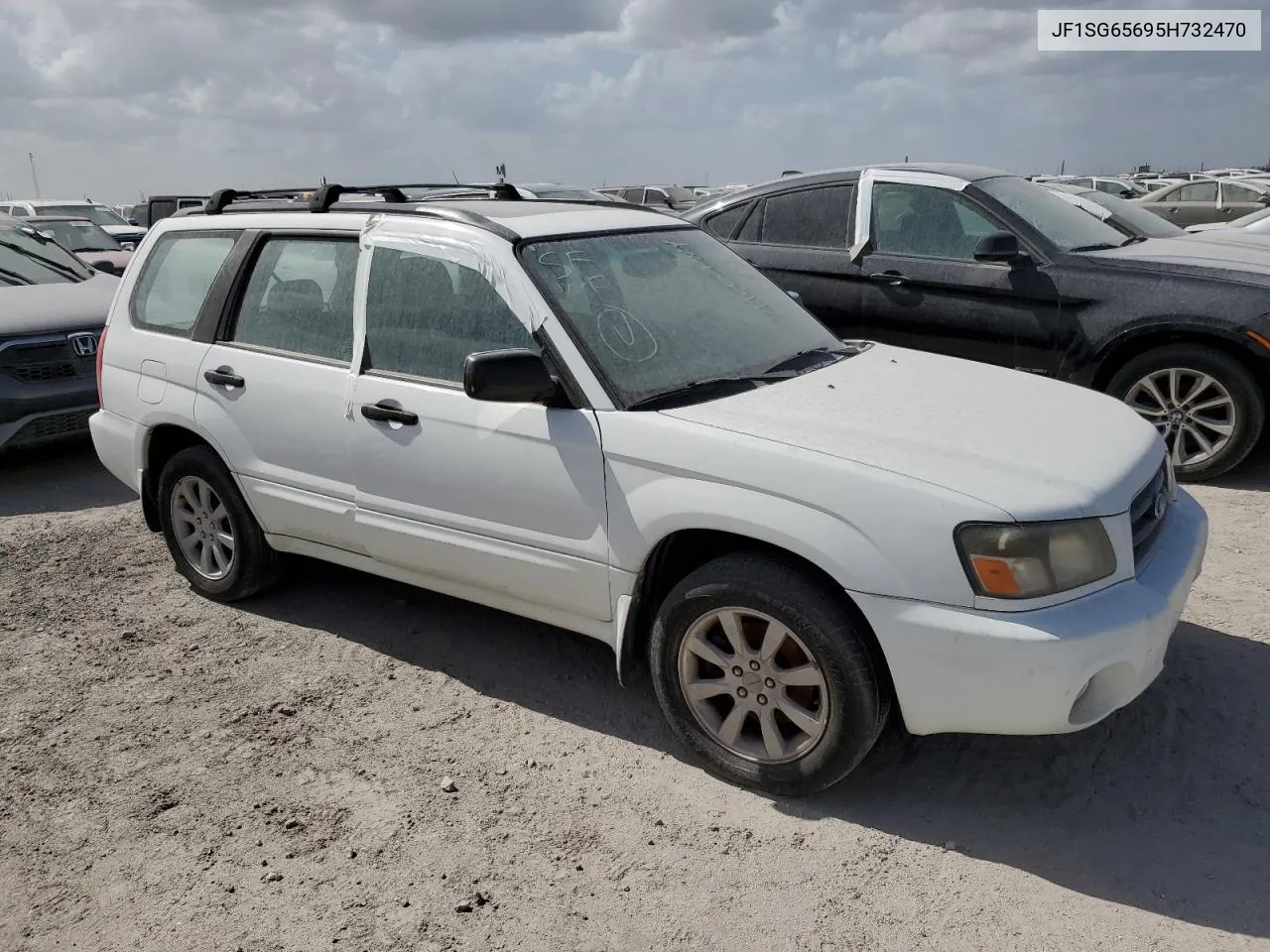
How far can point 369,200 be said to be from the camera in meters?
4.54

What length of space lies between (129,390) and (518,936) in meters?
3.30

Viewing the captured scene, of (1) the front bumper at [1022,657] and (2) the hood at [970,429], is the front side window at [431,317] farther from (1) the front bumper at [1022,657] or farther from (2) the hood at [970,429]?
(1) the front bumper at [1022,657]

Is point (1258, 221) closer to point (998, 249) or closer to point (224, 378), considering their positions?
point (998, 249)

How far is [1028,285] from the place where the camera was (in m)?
6.26

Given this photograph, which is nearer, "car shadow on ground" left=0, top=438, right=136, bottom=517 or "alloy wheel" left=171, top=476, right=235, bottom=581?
"alloy wheel" left=171, top=476, right=235, bottom=581

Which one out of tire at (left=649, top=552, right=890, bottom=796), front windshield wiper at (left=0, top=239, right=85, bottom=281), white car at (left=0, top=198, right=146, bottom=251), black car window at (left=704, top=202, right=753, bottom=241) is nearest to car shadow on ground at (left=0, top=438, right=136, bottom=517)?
front windshield wiper at (left=0, top=239, right=85, bottom=281)

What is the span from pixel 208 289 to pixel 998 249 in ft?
14.1

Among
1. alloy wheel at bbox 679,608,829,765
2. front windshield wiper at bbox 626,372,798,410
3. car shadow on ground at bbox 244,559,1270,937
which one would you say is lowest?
car shadow on ground at bbox 244,559,1270,937

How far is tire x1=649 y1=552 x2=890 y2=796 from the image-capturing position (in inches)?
118

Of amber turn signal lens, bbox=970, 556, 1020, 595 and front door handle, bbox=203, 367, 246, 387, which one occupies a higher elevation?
front door handle, bbox=203, 367, 246, 387

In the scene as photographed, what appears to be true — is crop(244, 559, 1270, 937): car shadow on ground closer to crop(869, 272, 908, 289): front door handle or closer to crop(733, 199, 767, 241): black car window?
crop(869, 272, 908, 289): front door handle

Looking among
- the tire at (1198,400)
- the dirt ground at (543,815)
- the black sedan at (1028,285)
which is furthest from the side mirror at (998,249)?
the dirt ground at (543,815)

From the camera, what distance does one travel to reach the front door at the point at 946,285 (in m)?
6.28

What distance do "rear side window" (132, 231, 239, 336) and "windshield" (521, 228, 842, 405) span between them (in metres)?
1.76
